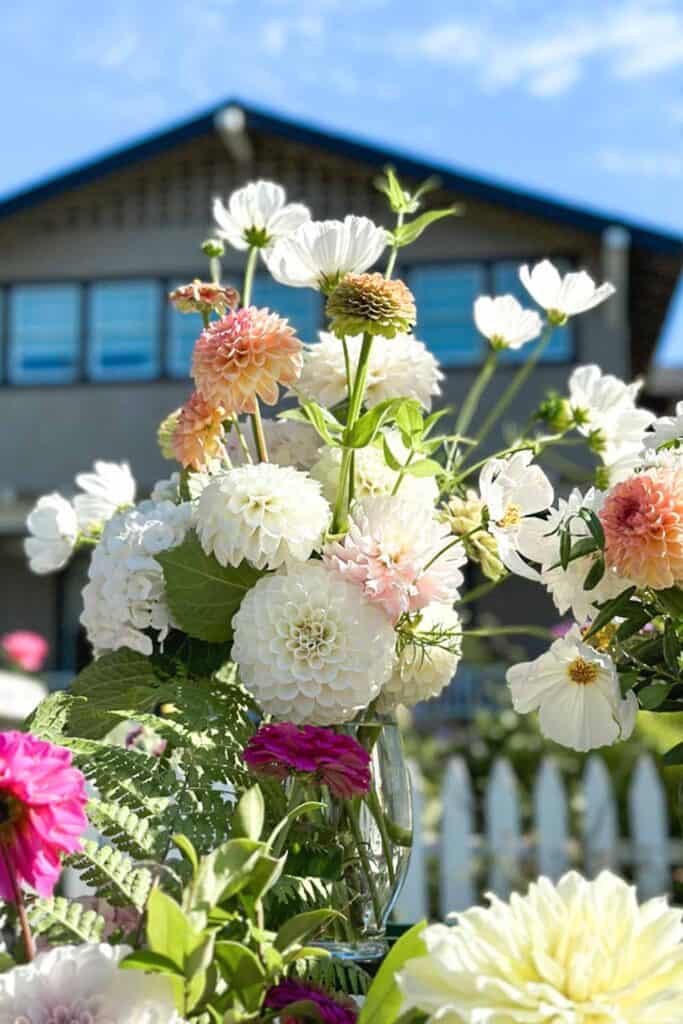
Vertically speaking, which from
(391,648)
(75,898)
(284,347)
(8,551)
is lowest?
(8,551)

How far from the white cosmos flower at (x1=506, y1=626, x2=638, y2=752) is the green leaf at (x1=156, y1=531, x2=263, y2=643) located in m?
0.20

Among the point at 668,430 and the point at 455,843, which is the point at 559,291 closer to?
the point at 668,430

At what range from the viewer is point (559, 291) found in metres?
1.14

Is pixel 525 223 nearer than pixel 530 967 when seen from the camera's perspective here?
No

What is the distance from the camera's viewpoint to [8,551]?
46.6 feet

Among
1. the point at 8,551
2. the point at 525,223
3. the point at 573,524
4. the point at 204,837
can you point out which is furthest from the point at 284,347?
the point at 8,551

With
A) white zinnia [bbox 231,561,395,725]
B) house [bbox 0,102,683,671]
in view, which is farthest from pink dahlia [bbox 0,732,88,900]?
house [bbox 0,102,683,671]

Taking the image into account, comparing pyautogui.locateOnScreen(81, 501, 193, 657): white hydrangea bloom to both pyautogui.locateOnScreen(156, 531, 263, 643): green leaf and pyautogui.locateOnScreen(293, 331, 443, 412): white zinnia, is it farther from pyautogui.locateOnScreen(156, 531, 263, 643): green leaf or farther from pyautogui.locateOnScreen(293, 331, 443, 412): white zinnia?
pyautogui.locateOnScreen(293, 331, 443, 412): white zinnia

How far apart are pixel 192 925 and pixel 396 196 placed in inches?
26.6

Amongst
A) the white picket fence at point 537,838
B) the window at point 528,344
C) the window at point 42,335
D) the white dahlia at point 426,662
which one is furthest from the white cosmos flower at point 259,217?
the window at point 42,335

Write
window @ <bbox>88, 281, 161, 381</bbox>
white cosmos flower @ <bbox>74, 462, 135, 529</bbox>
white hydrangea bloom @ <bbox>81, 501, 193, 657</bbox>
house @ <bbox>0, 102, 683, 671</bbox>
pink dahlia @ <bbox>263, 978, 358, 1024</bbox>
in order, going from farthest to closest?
window @ <bbox>88, 281, 161, 381</bbox> < house @ <bbox>0, 102, 683, 671</bbox> < white cosmos flower @ <bbox>74, 462, 135, 529</bbox> < white hydrangea bloom @ <bbox>81, 501, 193, 657</bbox> < pink dahlia @ <bbox>263, 978, 358, 1024</bbox>

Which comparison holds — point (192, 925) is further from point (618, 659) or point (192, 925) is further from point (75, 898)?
point (618, 659)

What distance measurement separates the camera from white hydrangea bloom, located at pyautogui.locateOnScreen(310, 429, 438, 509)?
0.96 m

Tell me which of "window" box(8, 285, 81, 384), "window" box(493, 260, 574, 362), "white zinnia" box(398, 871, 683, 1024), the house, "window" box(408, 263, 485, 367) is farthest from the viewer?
"window" box(8, 285, 81, 384)
